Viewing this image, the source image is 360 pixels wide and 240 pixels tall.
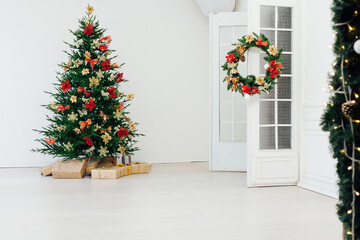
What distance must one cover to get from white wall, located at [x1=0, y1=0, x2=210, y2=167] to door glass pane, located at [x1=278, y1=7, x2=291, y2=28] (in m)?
2.09

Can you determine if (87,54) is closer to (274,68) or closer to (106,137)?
(106,137)

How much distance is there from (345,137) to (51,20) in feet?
17.2

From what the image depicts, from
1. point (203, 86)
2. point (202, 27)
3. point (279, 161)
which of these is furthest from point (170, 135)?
point (279, 161)

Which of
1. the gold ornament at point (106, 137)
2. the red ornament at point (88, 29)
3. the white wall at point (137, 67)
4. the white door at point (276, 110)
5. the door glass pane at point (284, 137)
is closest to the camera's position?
the white door at point (276, 110)

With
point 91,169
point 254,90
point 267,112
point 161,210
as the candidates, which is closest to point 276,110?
point 267,112

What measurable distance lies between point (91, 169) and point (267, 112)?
8.00ft

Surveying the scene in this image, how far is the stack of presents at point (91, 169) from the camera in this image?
16.9 feet

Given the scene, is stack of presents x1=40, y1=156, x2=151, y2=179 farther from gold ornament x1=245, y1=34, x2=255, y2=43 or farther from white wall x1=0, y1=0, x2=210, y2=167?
gold ornament x1=245, y1=34, x2=255, y2=43

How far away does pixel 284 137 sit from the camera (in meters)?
4.64

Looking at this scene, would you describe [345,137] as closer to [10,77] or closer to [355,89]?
[355,89]

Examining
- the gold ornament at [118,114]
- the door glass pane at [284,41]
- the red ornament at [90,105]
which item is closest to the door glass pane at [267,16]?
the door glass pane at [284,41]

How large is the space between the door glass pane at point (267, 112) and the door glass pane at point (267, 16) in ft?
2.94

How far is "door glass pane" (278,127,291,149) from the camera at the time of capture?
15.2ft

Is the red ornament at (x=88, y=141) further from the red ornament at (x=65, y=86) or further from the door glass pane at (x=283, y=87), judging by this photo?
the door glass pane at (x=283, y=87)
